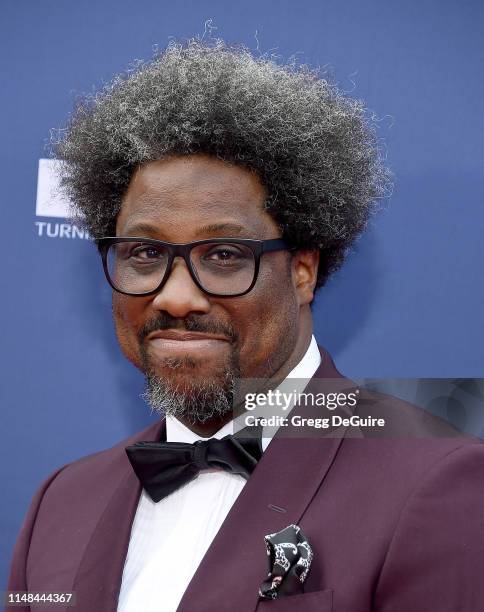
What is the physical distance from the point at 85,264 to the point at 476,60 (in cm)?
105

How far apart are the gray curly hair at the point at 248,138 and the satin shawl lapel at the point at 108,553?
20.6 inches

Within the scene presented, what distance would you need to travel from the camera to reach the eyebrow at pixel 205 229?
152 cm

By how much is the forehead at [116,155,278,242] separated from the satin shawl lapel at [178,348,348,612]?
37 cm

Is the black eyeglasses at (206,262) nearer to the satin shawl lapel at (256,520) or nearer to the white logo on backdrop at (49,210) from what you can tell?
the satin shawl lapel at (256,520)

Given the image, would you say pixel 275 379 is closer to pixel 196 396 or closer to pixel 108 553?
pixel 196 396

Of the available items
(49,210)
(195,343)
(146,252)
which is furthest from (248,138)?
(49,210)

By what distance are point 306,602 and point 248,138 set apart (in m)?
0.76

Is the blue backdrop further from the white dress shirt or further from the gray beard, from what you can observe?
the gray beard

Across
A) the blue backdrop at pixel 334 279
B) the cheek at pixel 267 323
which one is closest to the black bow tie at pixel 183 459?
the cheek at pixel 267 323

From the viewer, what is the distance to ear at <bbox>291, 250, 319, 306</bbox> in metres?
1.68

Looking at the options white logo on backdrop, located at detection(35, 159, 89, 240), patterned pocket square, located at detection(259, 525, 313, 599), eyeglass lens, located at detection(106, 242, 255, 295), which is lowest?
patterned pocket square, located at detection(259, 525, 313, 599)

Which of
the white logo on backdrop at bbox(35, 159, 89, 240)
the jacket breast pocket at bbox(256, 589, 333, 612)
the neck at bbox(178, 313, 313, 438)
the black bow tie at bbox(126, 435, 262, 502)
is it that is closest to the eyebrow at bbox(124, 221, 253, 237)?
the neck at bbox(178, 313, 313, 438)

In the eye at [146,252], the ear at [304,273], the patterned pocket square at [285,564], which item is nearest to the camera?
the patterned pocket square at [285,564]

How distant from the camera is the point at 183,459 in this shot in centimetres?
159
